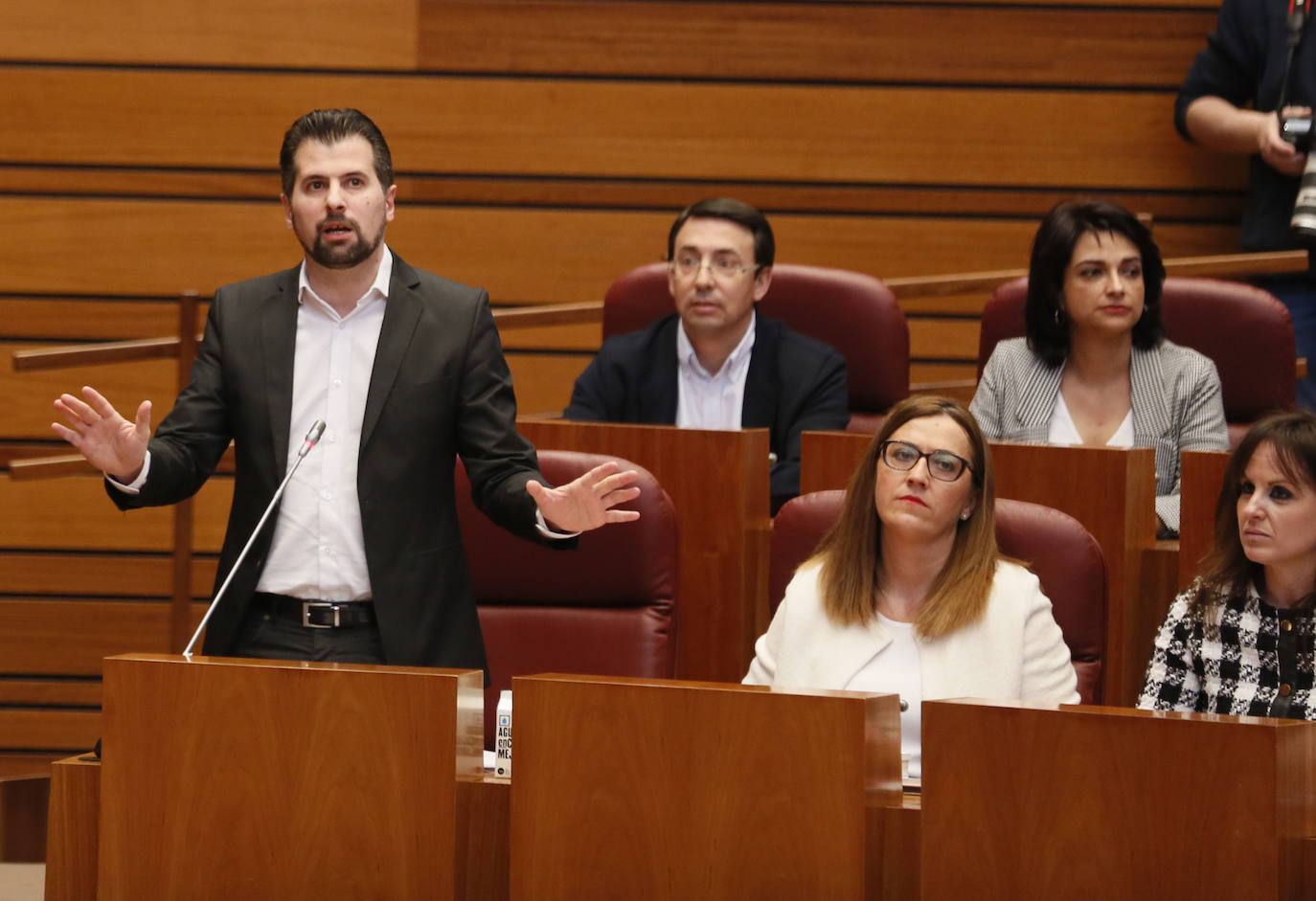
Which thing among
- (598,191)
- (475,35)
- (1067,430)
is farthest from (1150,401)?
(475,35)

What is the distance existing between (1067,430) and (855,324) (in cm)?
37

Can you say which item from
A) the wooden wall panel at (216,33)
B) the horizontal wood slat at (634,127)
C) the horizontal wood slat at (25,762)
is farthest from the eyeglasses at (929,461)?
the horizontal wood slat at (25,762)

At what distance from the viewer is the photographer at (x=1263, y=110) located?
97.0 inches

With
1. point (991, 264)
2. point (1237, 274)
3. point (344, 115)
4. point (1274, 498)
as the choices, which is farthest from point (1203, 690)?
Answer: point (991, 264)

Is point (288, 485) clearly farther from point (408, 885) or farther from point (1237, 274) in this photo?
point (1237, 274)

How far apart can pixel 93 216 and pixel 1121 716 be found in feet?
7.50

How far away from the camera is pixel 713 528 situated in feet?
6.35

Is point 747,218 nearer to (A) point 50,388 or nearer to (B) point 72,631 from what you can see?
(A) point 50,388

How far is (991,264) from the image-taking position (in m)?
2.88

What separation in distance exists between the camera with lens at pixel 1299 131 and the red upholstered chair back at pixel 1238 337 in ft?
0.85

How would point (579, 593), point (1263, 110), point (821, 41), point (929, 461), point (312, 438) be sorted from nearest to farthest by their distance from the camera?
point (312, 438) → point (929, 461) → point (579, 593) → point (1263, 110) → point (821, 41)

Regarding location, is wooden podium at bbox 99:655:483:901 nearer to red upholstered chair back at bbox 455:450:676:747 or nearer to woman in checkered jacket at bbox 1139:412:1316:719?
red upholstered chair back at bbox 455:450:676:747

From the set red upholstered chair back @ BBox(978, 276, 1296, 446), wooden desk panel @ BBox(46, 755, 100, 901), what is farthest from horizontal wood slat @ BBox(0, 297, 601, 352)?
wooden desk panel @ BBox(46, 755, 100, 901)

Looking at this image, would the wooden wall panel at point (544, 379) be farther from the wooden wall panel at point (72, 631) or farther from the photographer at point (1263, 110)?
the photographer at point (1263, 110)
